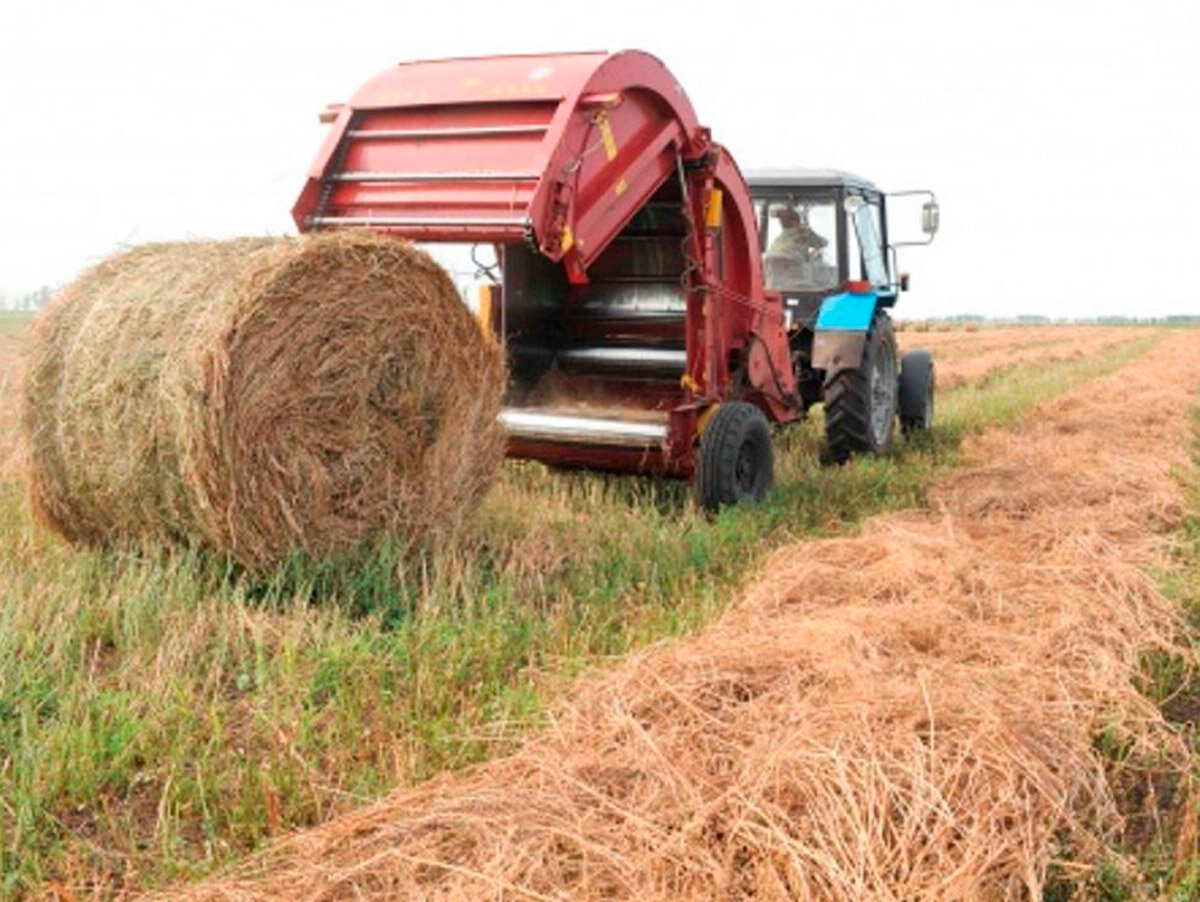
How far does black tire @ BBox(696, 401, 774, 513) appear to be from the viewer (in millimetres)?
6637

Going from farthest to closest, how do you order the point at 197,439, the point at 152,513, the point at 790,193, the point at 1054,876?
the point at 790,193 → the point at 152,513 → the point at 197,439 → the point at 1054,876

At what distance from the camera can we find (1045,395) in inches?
591

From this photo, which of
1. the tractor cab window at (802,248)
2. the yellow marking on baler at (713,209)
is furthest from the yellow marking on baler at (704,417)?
the tractor cab window at (802,248)

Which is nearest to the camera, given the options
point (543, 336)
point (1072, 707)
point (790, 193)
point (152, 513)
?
point (1072, 707)

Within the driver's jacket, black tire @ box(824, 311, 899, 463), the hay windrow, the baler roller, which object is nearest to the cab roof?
the driver's jacket

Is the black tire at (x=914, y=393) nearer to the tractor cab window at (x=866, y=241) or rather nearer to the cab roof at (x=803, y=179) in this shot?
the tractor cab window at (x=866, y=241)

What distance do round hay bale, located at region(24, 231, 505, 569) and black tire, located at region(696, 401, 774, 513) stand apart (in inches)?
53.8

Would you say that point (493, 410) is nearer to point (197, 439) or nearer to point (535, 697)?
point (197, 439)

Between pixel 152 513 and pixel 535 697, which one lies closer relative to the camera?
pixel 535 697

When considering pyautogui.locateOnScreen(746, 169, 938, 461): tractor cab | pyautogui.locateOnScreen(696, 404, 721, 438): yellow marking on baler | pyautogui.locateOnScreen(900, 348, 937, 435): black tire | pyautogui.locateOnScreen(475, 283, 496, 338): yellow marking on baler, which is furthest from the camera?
pyautogui.locateOnScreen(900, 348, 937, 435): black tire

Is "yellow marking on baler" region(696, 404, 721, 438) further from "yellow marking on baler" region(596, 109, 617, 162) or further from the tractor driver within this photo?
the tractor driver

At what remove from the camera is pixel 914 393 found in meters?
10.8

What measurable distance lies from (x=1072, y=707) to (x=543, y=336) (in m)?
4.83

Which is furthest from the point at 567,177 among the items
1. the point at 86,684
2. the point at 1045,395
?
the point at 1045,395
